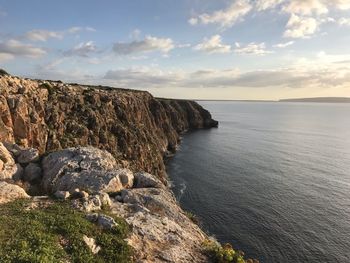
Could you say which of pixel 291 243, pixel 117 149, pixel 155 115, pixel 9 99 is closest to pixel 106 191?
pixel 9 99

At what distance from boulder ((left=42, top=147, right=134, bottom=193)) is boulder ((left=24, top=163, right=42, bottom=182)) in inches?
22.0

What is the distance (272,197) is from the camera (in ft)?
225

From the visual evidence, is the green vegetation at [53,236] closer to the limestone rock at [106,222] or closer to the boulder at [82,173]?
the limestone rock at [106,222]

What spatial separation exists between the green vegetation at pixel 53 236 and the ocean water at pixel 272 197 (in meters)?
34.5

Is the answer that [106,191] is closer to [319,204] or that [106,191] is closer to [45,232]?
[45,232]

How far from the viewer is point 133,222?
886 inches

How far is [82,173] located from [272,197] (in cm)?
5117

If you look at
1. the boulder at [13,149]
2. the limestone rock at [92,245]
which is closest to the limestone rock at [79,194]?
the limestone rock at [92,245]

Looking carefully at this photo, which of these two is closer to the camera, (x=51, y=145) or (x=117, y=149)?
(x=51, y=145)

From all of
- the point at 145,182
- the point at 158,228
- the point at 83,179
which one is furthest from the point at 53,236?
the point at 145,182

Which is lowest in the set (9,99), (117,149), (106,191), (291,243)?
(291,243)

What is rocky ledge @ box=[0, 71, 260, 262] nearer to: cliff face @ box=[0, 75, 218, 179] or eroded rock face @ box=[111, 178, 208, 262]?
eroded rock face @ box=[111, 178, 208, 262]

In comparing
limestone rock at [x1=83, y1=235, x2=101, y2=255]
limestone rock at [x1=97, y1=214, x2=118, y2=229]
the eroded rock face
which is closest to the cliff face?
the eroded rock face

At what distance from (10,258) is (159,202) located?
1301 cm
